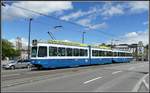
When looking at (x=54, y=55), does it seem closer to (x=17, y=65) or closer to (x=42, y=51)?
(x=42, y=51)

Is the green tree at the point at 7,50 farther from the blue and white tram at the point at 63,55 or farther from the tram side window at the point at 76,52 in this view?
the tram side window at the point at 76,52

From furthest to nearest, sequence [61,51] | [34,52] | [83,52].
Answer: [83,52]
[61,51]
[34,52]

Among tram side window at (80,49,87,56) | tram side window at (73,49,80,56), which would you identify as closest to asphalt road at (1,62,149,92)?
tram side window at (73,49,80,56)

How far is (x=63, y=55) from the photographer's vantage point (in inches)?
1513

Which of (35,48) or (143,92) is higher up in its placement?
(35,48)

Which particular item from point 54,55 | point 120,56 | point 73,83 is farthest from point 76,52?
point 120,56

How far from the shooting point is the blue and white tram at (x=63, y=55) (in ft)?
115

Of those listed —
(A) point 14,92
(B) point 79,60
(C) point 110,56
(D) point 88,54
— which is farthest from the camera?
(C) point 110,56

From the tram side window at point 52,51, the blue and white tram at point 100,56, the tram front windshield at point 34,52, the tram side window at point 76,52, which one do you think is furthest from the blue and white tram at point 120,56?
the tram front windshield at point 34,52

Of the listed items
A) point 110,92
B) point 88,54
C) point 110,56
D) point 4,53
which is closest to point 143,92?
point 110,92

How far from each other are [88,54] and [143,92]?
1302 inches

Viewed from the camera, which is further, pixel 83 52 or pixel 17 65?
pixel 17 65

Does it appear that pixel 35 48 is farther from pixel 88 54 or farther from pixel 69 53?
pixel 88 54

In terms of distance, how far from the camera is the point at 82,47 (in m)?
44.4
